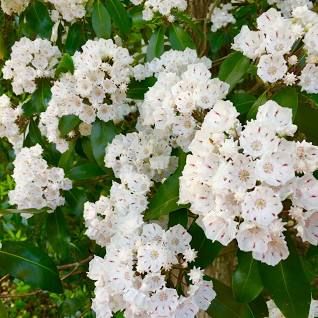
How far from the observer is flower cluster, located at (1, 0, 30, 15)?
235 centimetres

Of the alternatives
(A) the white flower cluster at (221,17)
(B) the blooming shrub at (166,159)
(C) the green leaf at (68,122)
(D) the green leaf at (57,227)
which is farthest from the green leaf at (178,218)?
(A) the white flower cluster at (221,17)

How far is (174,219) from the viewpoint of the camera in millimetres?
1677

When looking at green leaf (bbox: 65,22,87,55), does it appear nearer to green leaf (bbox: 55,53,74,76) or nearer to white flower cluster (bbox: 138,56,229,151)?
green leaf (bbox: 55,53,74,76)

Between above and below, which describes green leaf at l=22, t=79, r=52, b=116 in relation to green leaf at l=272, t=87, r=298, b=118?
below

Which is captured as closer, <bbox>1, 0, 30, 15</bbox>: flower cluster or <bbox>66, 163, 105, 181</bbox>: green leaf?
<bbox>66, 163, 105, 181</bbox>: green leaf

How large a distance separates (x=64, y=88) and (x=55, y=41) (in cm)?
63

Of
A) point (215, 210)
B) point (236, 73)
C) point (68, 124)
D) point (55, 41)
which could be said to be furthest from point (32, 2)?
point (215, 210)

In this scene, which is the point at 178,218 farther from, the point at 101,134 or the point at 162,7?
the point at 162,7

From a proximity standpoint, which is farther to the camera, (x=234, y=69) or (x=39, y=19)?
(x=39, y=19)

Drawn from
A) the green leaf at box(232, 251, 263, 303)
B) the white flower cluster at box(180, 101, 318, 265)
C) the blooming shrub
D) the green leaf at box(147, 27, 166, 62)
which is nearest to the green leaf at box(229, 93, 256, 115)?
the blooming shrub

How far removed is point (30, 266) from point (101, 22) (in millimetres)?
876

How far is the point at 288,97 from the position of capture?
5.16 feet

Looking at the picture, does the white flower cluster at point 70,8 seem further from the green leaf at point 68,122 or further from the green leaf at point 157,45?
the green leaf at point 68,122

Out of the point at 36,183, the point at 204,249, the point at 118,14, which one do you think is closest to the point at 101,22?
the point at 118,14
